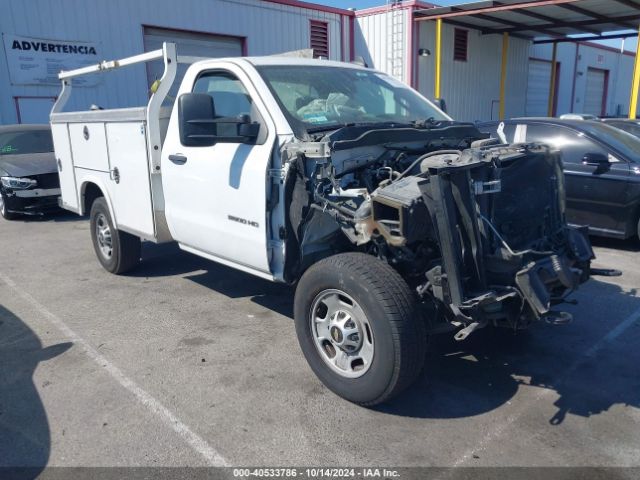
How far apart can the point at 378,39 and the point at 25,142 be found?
10903 millimetres

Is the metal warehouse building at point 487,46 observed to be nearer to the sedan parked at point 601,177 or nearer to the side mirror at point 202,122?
the sedan parked at point 601,177

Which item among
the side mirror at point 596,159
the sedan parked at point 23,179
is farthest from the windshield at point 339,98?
the sedan parked at point 23,179

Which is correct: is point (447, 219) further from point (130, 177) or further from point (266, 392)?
point (130, 177)

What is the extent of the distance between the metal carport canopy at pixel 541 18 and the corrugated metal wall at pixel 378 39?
85cm

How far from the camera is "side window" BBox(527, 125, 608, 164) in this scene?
724cm

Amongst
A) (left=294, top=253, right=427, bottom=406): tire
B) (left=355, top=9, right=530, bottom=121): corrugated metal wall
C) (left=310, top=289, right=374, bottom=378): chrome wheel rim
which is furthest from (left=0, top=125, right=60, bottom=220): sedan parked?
(left=355, top=9, right=530, bottom=121): corrugated metal wall

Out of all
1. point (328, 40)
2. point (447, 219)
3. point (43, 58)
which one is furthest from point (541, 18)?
point (447, 219)

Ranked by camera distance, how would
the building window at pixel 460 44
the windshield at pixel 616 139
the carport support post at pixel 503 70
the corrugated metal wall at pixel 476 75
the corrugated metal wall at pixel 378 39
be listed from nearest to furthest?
the windshield at pixel 616 139 < the corrugated metal wall at pixel 378 39 < the corrugated metal wall at pixel 476 75 < the building window at pixel 460 44 < the carport support post at pixel 503 70

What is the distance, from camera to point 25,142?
10820 millimetres

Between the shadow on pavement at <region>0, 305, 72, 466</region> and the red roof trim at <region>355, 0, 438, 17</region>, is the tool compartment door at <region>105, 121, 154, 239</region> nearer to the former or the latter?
the shadow on pavement at <region>0, 305, 72, 466</region>

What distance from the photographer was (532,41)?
21844 millimetres

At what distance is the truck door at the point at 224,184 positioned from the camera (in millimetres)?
4004

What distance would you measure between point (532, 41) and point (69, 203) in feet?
66.5

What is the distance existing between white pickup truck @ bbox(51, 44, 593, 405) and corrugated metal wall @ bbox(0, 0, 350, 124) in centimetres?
831
